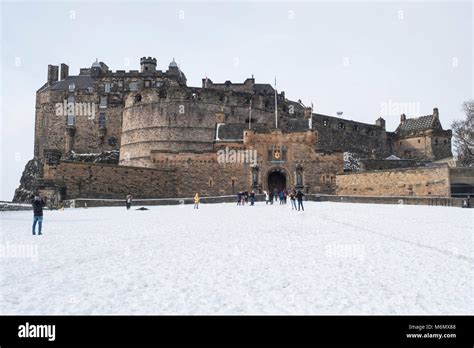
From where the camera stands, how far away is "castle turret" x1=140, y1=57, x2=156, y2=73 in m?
45.0

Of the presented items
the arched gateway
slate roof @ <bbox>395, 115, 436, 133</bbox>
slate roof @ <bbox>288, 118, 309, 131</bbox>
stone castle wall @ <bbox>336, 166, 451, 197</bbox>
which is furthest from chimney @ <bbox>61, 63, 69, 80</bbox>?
slate roof @ <bbox>395, 115, 436, 133</bbox>

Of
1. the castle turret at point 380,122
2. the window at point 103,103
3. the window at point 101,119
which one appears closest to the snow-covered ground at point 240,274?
the window at point 101,119

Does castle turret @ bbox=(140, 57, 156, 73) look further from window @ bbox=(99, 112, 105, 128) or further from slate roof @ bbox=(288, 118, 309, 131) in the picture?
slate roof @ bbox=(288, 118, 309, 131)

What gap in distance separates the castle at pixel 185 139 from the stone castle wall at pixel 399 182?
2305 millimetres

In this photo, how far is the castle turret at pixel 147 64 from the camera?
1773 inches

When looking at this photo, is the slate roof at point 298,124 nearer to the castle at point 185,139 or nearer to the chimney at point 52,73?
the castle at point 185,139

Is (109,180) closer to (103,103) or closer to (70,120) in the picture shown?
(103,103)
